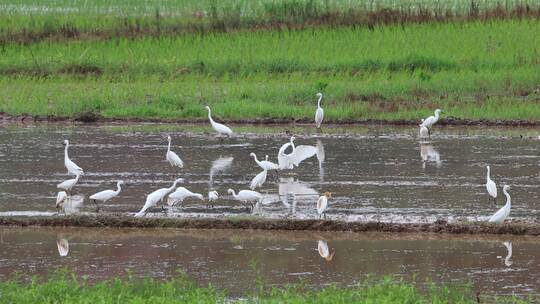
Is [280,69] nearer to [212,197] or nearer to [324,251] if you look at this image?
[212,197]

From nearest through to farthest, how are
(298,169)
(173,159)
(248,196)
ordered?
1. (248,196)
2. (173,159)
3. (298,169)

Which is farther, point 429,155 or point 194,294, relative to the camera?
point 429,155

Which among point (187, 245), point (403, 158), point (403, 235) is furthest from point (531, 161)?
point (187, 245)

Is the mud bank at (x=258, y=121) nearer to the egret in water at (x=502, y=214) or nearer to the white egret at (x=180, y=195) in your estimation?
the white egret at (x=180, y=195)

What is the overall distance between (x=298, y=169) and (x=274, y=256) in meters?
6.05

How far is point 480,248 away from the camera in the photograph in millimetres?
11406

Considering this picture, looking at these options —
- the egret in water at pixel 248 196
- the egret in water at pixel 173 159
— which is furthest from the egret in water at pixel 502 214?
the egret in water at pixel 173 159

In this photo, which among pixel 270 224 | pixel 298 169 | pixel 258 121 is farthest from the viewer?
pixel 258 121

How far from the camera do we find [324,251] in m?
11.3

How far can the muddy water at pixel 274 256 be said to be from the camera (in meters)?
10.1

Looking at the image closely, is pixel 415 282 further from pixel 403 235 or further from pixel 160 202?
pixel 160 202

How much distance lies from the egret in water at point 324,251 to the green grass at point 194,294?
1.69 m

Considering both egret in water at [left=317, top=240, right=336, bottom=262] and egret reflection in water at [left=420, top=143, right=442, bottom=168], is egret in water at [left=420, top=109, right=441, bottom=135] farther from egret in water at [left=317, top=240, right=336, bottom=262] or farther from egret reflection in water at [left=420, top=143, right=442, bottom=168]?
egret in water at [left=317, top=240, right=336, bottom=262]

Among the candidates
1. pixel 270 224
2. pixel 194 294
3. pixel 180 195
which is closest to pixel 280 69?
pixel 180 195
